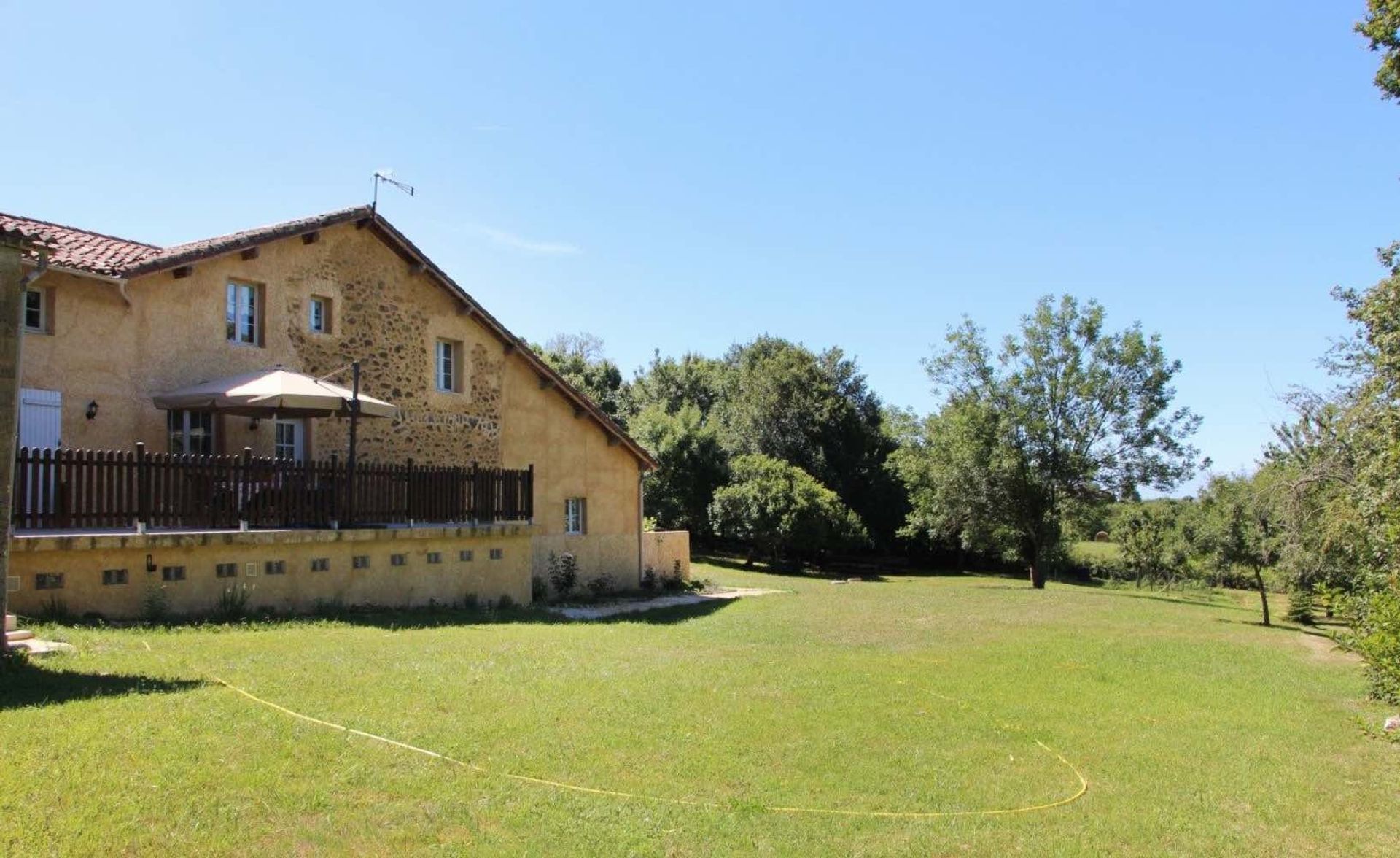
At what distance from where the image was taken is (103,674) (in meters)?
8.45

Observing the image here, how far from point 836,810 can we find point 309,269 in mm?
15840

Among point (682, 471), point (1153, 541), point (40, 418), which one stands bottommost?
point (1153, 541)

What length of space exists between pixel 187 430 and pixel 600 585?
10623 mm

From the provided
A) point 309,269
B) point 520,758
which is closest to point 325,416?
point 309,269

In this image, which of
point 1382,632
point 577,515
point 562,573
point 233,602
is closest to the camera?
point 1382,632

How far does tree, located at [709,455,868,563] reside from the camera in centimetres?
4069

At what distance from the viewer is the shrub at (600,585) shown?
24.0 metres

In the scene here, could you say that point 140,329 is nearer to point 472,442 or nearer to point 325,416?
point 325,416

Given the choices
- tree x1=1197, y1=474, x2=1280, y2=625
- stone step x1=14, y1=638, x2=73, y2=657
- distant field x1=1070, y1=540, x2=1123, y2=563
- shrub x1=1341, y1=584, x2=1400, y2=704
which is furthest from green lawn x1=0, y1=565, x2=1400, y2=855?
distant field x1=1070, y1=540, x2=1123, y2=563

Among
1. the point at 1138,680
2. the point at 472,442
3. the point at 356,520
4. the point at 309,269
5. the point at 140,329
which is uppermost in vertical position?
the point at 309,269

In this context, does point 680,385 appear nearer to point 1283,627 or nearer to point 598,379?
point 598,379

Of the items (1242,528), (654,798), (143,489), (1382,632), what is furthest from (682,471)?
(654,798)

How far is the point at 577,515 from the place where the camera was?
2475 cm

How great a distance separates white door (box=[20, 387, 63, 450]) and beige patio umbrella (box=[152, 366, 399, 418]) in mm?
1430
